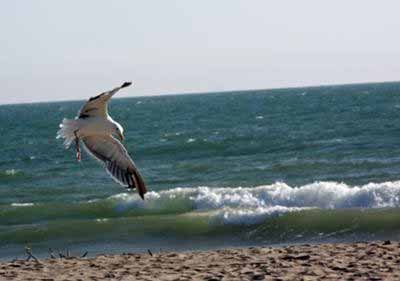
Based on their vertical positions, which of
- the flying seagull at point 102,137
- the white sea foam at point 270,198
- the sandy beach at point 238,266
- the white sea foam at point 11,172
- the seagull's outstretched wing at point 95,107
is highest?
the seagull's outstretched wing at point 95,107

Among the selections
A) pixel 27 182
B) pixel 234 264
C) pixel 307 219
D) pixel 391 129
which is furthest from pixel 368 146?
pixel 234 264

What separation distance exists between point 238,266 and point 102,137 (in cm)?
247

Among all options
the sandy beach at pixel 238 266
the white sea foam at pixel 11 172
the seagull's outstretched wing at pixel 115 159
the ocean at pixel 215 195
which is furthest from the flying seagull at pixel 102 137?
the white sea foam at pixel 11 172

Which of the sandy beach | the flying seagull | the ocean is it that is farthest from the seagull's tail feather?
the ocean

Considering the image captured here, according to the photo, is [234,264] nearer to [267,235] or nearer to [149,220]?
[267,235]

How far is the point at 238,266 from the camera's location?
10.5 metres

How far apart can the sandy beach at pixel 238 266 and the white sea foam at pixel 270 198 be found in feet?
19.2

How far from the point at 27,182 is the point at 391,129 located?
17.2m

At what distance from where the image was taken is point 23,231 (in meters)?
17.6

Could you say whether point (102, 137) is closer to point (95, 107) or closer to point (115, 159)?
point (115, 159)

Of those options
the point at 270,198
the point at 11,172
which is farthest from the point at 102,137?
the point at 11,172

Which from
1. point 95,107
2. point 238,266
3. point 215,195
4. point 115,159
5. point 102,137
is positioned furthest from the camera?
point 215,195

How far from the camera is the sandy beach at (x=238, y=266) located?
32.0 ft

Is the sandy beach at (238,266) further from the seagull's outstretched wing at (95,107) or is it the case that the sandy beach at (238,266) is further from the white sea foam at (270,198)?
the white sea foam at (270,198)
